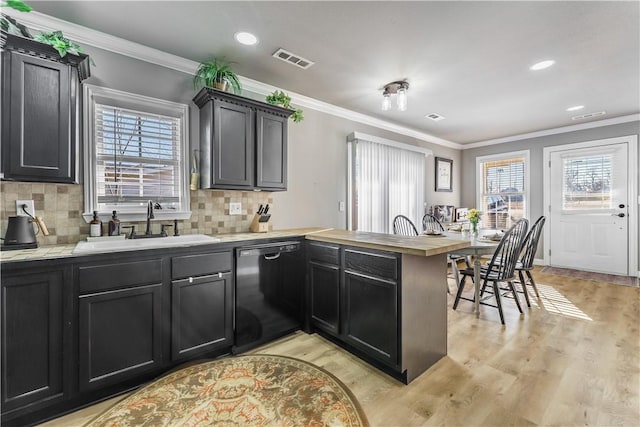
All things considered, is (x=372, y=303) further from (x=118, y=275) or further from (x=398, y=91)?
(x=398, y=91)

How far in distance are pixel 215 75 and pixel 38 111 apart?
48.0 inches

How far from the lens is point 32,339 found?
57.8 inches

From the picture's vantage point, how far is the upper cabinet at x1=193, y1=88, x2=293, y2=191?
2.39 metres

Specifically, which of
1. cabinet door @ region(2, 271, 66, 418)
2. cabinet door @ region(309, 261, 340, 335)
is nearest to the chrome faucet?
cabinet door @ region(2, 271, 66, 418)

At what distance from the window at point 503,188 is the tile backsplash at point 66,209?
5431 millimetres

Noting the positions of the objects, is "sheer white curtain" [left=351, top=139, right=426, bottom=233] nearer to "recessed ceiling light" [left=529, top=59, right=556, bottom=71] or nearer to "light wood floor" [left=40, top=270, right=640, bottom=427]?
"light wood floor" [left=40, top=270, right=640, bottom=427]

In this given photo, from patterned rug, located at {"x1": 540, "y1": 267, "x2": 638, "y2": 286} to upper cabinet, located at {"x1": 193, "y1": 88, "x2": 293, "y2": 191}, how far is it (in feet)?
15.8

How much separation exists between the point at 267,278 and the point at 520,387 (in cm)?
189

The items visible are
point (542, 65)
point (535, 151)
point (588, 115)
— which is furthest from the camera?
point (535, 151)

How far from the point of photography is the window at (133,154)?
213 centimetres

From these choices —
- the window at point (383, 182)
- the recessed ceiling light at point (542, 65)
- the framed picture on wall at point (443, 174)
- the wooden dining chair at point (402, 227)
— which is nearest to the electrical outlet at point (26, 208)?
the window at point (383, 182)

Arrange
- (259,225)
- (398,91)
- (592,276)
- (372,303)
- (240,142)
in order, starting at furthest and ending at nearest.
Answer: (592,276), (398,91), (259,225), (240,142), (372,303)

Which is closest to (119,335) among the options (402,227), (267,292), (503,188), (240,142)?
(267,292)

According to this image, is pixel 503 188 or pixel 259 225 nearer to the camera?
pixel 259 225
